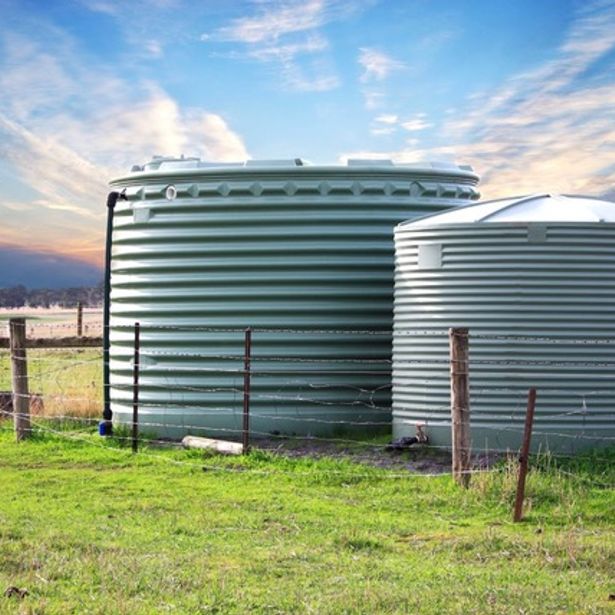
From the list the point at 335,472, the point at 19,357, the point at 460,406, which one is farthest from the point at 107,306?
the point at 460,406

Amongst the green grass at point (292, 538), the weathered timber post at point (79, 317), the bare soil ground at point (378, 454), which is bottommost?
the green grass at point (292, 538)

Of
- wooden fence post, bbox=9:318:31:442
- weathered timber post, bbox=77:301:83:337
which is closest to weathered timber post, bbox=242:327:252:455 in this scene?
wooden fence post, bbox=9:318:31:442

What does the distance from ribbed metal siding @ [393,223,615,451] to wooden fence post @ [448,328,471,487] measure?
41.9 inches

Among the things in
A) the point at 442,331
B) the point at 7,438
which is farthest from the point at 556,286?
the point at 7,438

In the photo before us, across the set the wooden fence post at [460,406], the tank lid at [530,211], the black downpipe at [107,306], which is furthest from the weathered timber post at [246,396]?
the black downpipe at [107,306]

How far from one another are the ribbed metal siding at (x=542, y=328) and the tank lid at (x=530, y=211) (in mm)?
167

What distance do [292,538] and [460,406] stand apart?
2719 millimetres

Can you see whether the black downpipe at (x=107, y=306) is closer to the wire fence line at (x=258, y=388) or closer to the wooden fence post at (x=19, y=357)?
the wire fence line at (x=258, y=388)

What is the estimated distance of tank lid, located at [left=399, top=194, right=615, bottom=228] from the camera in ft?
42.2

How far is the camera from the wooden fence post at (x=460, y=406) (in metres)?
11.4

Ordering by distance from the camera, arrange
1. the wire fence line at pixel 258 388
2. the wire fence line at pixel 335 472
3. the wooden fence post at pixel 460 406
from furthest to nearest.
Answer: the wire fence line at pixel 258 388, the wooden fence post at pixel 460 406, the wire fence line at pixel 335 472

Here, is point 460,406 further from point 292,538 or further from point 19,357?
point 19,357

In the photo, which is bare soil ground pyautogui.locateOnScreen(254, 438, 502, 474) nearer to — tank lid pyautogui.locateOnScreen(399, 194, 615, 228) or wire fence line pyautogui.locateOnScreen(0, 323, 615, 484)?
wire fence line pyautogui.locateOnScreen(0, 323, 615, 484)

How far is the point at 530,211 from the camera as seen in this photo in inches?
516
